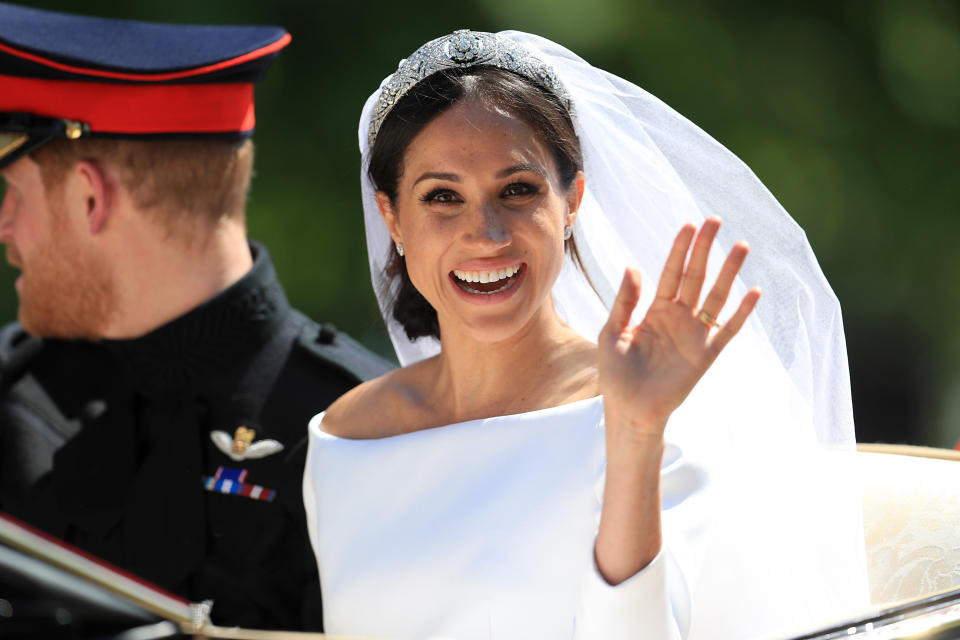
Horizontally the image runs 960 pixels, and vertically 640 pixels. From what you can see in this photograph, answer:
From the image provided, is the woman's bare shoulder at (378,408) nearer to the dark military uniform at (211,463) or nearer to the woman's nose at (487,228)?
the dark military uniform at (211,463)

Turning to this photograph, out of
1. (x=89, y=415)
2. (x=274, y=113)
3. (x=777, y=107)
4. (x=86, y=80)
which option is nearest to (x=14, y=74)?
(x=86, y=80)

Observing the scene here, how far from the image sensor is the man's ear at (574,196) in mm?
2242

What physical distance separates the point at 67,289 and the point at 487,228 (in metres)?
1.24

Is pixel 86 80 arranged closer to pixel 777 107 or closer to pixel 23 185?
pixel 23 185

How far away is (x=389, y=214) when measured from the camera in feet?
7.58

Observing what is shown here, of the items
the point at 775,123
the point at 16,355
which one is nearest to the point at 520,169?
the point at 16,355

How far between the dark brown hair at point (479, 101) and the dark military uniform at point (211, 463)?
78 centimetres

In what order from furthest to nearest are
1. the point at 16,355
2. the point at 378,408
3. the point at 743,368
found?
the point at 16,355 < the point at 378,408 < the point at 743,368

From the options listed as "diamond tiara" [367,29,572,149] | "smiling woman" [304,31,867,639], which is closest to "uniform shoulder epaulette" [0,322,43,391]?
"smiling woman" [304,31,867,639]

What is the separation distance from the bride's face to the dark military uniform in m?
0.86

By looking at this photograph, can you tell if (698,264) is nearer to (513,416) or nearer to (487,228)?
(487,228)

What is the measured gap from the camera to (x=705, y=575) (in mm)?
2057

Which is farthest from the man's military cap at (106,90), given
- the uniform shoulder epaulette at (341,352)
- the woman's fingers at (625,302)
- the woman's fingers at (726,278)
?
the woman's fingers at (726,278)

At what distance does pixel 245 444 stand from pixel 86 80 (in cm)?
83
